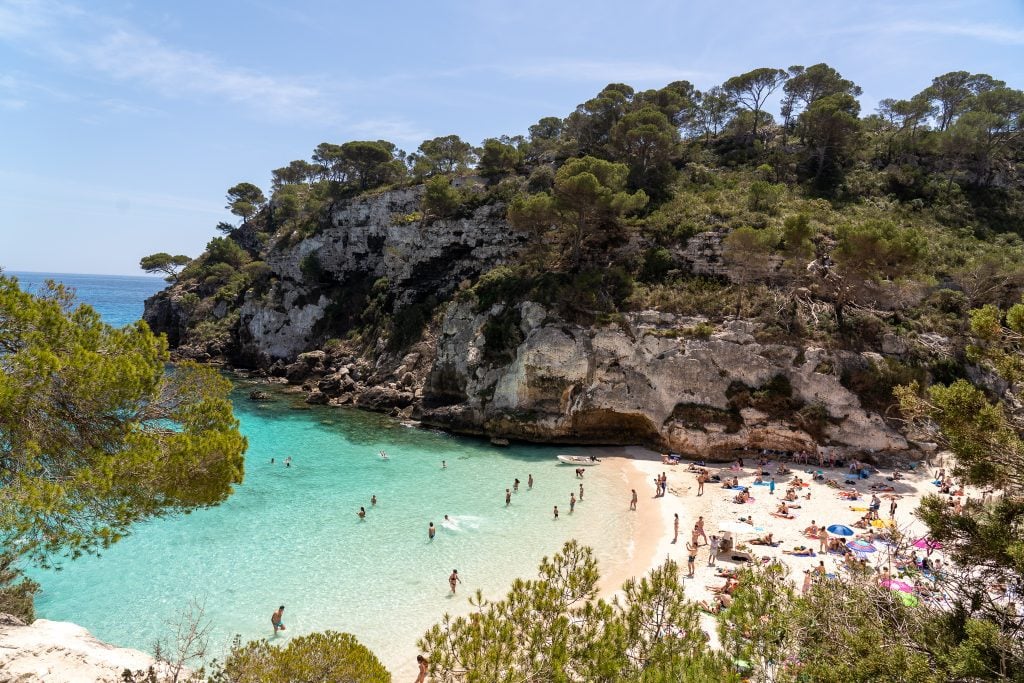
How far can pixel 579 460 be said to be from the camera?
2716cm

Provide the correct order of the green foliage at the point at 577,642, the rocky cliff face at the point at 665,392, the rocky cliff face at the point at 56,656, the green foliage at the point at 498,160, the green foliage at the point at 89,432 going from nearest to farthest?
the green foliage at the point at 577,642, the green foliage at the point at 89,432, the rocky cliff face at the point at 56,656, the rocky cliff face at the point at 665,392, the green foliage at the point at 498,160

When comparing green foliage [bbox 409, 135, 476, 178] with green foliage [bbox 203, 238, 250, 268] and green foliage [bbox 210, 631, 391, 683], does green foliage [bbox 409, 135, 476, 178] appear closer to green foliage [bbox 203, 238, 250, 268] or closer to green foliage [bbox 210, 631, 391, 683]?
green foliage [bbox 203, 238, 250, 268]

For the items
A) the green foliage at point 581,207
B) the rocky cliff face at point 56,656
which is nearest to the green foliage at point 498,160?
the green foliage at point 581,207

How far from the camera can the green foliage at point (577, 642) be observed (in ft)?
20.5

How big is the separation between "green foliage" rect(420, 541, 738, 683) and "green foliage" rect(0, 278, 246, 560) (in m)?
5.69

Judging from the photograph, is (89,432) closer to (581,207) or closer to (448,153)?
(581,207)

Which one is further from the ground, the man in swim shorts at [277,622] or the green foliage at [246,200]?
the green foliage at [246,200]

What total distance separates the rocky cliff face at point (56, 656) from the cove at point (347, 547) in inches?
116

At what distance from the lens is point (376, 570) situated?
16125mm

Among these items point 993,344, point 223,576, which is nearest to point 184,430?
point 223,576

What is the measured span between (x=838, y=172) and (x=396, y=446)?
4285cm

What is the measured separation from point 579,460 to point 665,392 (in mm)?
6173

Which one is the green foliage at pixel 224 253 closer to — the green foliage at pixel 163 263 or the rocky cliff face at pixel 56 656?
the green foliage at pixel 163 263

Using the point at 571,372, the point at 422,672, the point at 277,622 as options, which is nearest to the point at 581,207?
the point at 571,372
